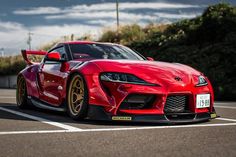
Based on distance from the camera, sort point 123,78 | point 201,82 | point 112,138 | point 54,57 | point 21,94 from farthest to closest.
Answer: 1. point 21,94
2. point 54,57
3. point 201,82
4. point 123,78
5. point 112,138

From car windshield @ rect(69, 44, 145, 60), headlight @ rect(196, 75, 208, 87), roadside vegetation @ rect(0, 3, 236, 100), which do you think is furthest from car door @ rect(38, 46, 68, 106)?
roadside vegetation @ rect(0, 3, 236, 100)

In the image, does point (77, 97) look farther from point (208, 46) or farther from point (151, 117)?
point (208, 46)

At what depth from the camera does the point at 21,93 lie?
9.41 metres

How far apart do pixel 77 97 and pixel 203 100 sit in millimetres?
1739

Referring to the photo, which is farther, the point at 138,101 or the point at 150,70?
the point at 150,70

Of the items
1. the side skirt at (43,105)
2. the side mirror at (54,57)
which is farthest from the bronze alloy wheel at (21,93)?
the side mirror at (54,57)

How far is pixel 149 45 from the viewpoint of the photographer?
23.1 meters

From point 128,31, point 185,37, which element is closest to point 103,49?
point 185,37

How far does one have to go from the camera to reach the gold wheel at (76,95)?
6.73 meters

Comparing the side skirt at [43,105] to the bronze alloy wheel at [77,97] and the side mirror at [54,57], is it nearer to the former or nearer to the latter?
the bronze alloy wheel at [77,97]

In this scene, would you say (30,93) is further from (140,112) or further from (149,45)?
(149,45)

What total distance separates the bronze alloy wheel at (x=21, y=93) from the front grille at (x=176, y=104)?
3724mm

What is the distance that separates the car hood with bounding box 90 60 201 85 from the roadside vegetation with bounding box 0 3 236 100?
7522 millimetres

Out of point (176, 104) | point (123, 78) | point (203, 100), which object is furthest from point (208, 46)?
point (123, 78)
